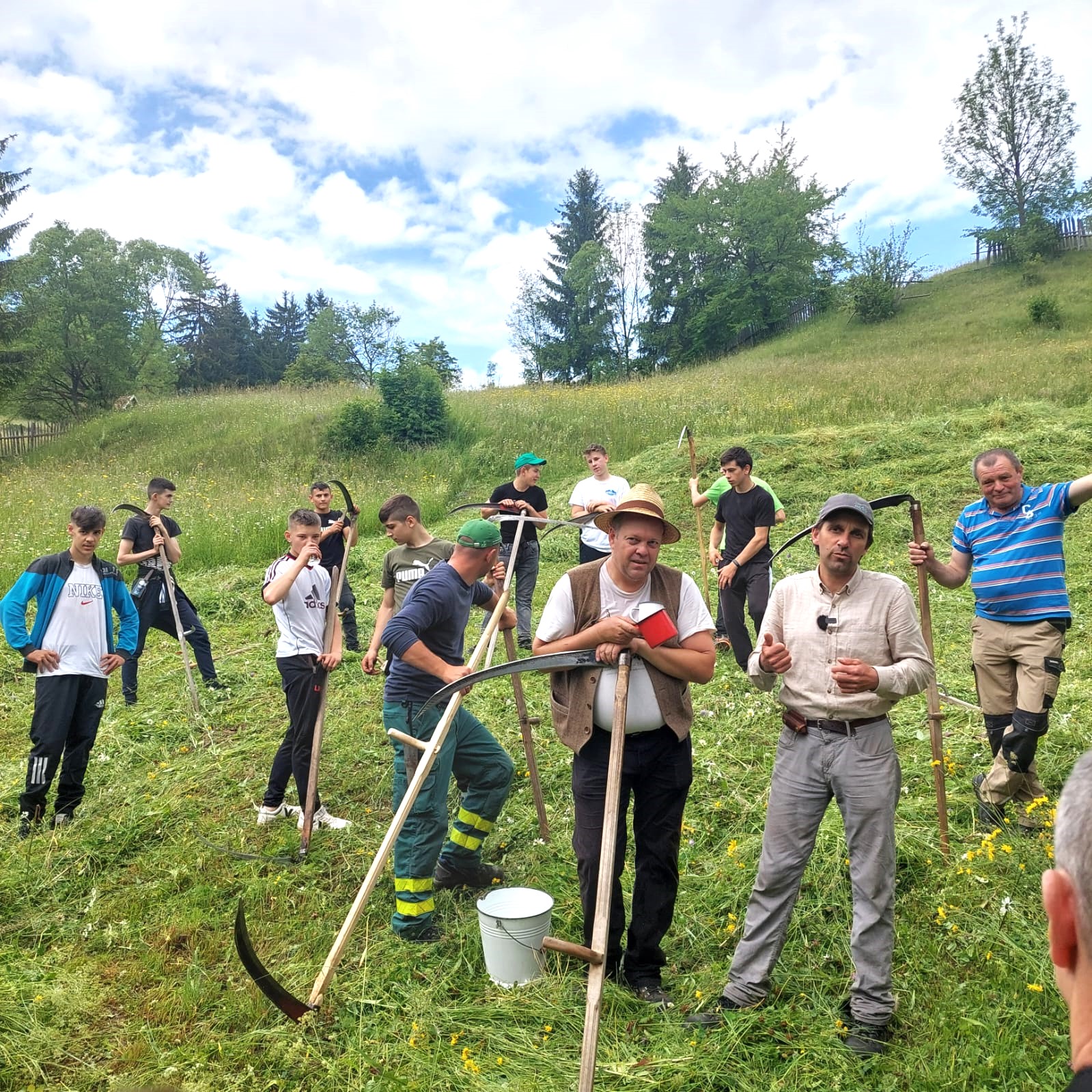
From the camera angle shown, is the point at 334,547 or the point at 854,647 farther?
the point at 334,547

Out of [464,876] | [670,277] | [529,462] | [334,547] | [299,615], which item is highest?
[670,277]

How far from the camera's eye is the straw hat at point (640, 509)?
10.4 feet

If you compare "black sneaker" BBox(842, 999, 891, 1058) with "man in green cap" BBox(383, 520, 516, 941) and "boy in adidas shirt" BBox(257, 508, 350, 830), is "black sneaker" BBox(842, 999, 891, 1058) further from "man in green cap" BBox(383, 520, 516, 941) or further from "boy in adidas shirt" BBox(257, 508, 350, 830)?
"boy in adidas shirt" BBox(257, 508, 350, 830)

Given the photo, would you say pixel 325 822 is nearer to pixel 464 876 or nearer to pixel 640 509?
pixel 464 876

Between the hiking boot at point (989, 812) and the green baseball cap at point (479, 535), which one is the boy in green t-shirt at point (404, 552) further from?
the hiking boot at point (989, 812)

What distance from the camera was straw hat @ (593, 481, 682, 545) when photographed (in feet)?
10.4

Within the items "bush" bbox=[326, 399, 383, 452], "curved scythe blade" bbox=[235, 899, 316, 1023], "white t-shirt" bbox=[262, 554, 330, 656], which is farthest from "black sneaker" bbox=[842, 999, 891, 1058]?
"bush" bbox=[326, 399, 383, 452]

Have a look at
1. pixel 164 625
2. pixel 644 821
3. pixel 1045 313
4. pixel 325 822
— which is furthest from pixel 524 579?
pixel 1045 313

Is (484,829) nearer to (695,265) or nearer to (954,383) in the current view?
(954,383)

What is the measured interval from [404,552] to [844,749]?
133 inches

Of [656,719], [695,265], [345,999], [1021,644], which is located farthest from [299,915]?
[695,265]

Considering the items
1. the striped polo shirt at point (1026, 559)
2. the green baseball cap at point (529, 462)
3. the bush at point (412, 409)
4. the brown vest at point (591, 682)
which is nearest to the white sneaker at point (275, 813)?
the brown vest at point (591, 682)

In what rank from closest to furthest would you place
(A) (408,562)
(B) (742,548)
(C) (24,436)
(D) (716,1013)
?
1. (D) (716,1013)
2. (A) (408,562)
3. (B) (742,548)
4. (C) (24,436)

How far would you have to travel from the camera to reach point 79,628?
5094 mm
